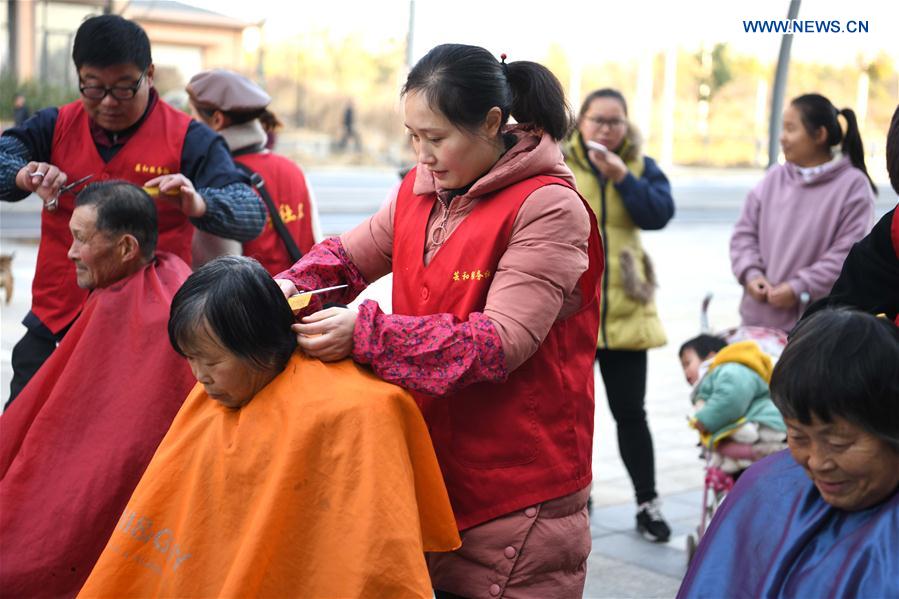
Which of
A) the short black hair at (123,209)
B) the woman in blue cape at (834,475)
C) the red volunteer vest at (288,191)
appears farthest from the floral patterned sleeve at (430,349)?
the red volunteer vest at (288,191)

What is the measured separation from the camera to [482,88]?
249 cm

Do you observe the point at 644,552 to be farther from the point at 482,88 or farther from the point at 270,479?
the point at 482,88

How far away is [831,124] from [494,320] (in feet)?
10.1

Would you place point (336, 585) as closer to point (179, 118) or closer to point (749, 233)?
point (179, 118)

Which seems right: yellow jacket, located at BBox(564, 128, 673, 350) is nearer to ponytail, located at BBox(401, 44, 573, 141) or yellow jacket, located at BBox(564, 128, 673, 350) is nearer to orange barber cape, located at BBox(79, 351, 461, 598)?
ponytail, located at BBox(401, 44, 573, 141)

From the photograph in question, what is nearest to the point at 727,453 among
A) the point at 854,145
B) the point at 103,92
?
the point at 854,145

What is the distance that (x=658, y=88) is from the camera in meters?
57.6

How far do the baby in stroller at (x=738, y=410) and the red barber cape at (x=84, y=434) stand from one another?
2.04 metres

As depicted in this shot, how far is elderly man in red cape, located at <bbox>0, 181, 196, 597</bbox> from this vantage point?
3170 mm

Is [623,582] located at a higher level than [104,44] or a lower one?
lower

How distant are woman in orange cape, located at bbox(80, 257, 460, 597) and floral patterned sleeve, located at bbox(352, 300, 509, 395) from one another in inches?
2.2

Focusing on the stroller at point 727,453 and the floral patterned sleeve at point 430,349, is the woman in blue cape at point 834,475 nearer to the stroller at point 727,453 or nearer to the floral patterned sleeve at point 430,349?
the floral patterned sleeve at point 430,349

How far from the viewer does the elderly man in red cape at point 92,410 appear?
317 cm

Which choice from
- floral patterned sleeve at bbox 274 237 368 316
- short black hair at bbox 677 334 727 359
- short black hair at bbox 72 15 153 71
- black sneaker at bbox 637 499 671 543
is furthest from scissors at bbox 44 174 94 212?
black sneaker at bbox 637 499 671 543
